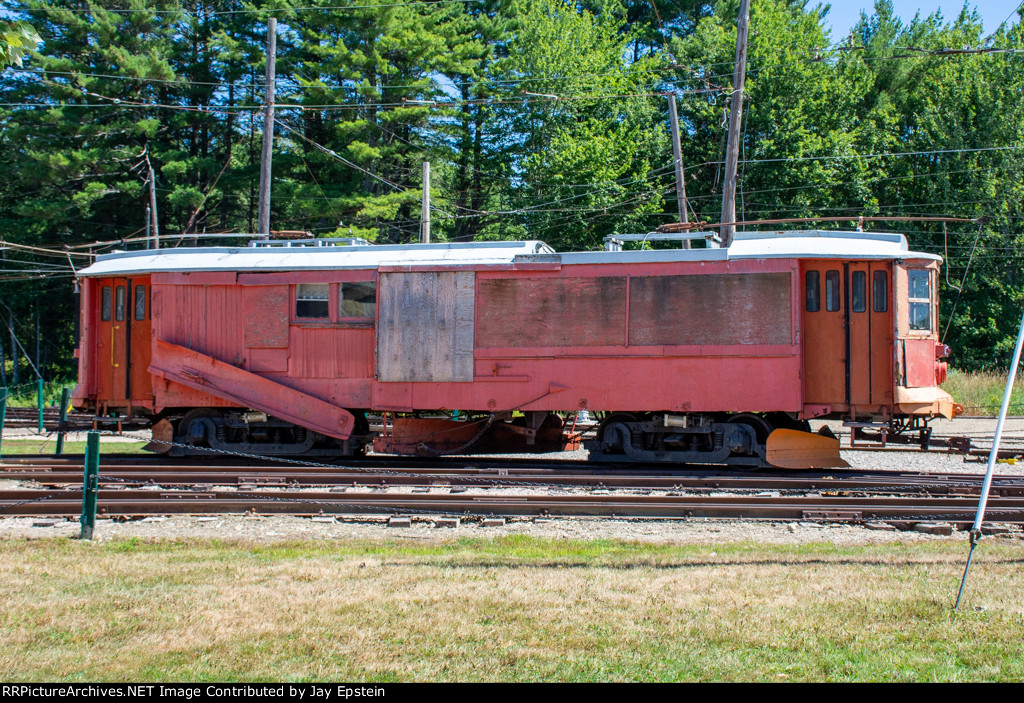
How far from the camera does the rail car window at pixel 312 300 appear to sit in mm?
14461

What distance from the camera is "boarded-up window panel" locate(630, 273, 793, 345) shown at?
13102mm

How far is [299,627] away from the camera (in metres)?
5.80

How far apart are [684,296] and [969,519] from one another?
17.2ft

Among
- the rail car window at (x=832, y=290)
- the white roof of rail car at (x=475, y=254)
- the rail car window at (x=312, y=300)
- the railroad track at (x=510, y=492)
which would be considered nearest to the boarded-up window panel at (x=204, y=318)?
the white roof of rail car at (x=475, y=254)

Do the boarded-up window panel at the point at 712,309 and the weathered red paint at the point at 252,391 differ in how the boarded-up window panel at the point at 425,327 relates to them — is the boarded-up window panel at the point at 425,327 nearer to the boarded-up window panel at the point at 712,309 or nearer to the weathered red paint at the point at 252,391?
the weathered red paint at the point at 252,391

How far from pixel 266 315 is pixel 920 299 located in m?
10.1

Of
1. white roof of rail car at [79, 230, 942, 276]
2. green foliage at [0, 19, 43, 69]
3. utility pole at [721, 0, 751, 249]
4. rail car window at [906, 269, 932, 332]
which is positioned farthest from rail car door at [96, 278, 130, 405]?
rail car window at [906, 269, 932, 332]

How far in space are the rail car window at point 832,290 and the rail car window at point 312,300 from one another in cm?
769

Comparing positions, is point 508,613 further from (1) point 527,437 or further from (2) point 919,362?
(2) point 919,362

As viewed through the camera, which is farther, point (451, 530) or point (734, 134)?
point (734, 134)

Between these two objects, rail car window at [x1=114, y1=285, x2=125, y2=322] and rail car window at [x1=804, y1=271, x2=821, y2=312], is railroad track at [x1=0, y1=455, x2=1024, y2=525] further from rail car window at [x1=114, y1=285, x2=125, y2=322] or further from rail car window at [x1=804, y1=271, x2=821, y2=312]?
rail car window at [x1=114, y1=285, x2=125, y2=322]

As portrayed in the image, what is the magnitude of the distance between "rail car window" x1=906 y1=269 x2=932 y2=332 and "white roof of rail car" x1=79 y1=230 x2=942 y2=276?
0.29 meters

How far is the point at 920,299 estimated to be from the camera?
13164 mm
